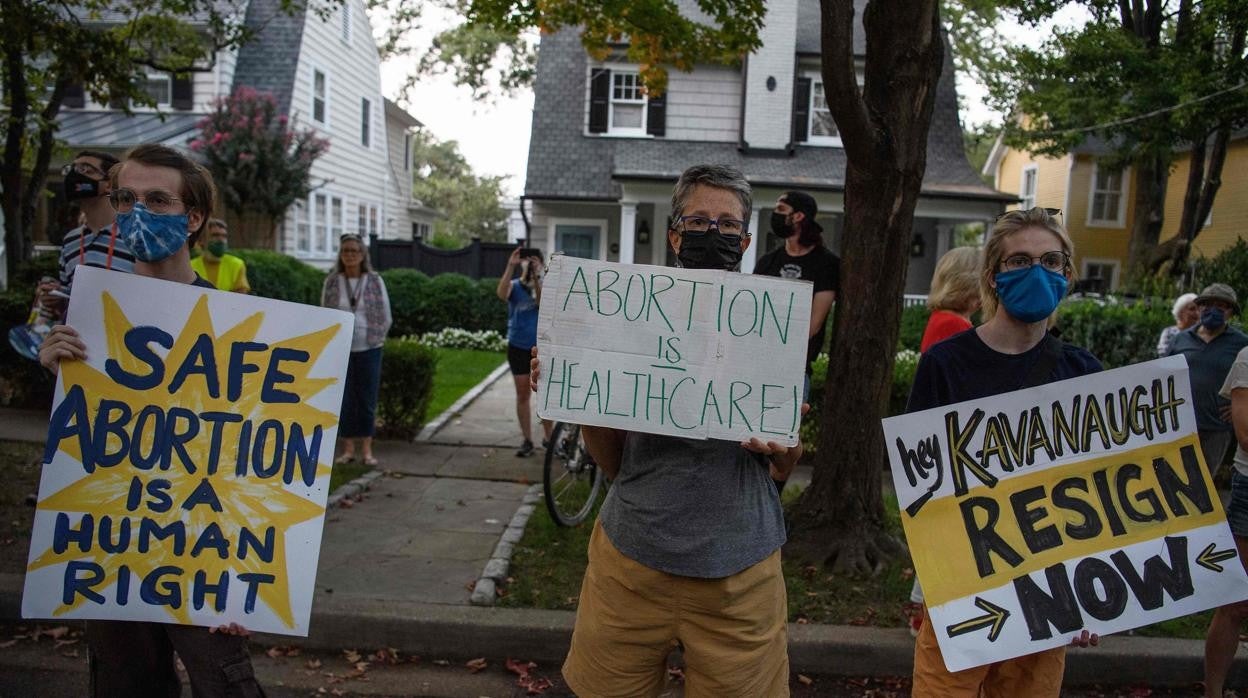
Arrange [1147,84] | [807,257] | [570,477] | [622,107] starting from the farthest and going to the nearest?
[622,107]
[1147,84]
[570,477]
[807,257]

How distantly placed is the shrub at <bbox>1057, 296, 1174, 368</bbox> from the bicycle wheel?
5.62 metres

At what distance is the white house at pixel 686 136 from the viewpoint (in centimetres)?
1811

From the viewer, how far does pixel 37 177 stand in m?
8.84

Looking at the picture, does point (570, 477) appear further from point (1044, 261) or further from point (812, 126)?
point (812, 126)

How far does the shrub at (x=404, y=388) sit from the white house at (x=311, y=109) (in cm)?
1138

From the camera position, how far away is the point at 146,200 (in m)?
2.50

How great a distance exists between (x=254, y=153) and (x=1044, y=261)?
17.7 meters

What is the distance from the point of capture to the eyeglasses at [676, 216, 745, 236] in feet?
7.46

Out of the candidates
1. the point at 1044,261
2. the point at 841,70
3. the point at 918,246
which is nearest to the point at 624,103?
the point at 918,246

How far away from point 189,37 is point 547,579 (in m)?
7.82

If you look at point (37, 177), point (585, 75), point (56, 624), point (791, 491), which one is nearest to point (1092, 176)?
point (585, 75)

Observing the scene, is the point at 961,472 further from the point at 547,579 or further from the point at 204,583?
the point at 547,579

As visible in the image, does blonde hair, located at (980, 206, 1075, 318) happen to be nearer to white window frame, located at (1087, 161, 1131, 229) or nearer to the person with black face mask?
the person with black face mask

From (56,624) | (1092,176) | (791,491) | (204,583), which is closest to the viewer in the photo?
(204,583)
